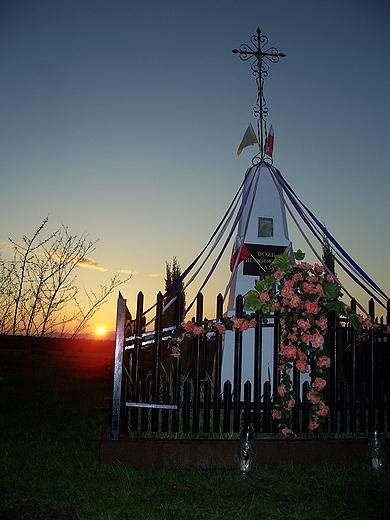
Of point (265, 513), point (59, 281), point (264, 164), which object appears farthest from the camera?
point (59, 281)

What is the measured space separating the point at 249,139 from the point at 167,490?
5.66 metres

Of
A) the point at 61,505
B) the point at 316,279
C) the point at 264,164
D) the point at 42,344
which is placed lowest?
the point at 61,505

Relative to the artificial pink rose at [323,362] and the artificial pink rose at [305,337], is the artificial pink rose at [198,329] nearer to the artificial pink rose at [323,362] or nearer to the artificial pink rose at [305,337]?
the artificial pink rose at [305,337]

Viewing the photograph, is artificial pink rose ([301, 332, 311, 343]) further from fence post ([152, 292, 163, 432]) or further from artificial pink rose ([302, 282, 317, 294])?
fence post ([152, 292, 163, 432])

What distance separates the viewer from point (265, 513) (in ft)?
11.1

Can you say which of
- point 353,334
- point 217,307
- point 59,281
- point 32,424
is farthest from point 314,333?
point 59,281

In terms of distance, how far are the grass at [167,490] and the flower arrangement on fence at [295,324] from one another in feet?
1.99

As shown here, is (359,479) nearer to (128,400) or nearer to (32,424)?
(128,400)

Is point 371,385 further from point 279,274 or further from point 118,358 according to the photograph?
point 118,358

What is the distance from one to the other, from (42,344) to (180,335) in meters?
7.31

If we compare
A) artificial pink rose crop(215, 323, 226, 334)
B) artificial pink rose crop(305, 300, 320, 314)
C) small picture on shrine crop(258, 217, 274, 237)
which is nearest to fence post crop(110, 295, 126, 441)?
artificial pink rose crop(215, 323, 226, 334)

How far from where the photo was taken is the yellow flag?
7.80 metres

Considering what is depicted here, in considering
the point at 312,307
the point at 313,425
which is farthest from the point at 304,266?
the point at 313,425

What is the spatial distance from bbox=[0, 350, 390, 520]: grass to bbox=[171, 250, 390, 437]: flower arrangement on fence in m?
0.61
